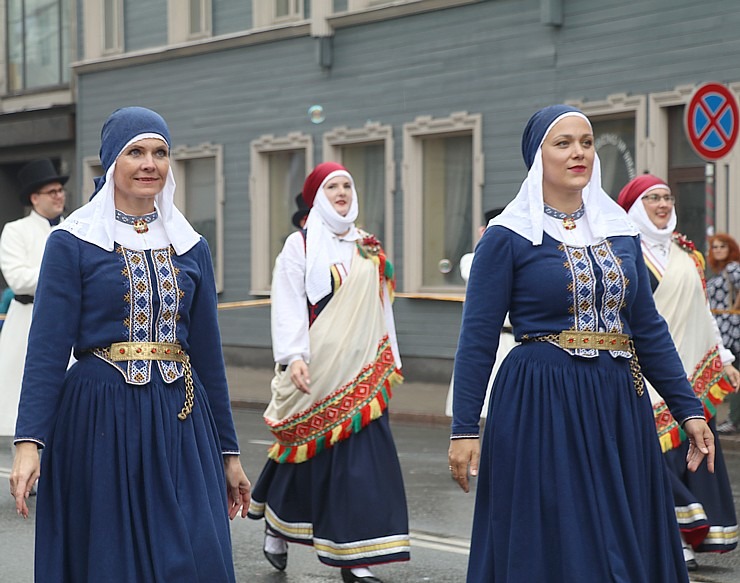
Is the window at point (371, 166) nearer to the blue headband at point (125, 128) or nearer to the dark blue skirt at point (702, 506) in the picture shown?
the dark blue skirt at point (702, 506)

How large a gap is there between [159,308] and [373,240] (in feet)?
10.6

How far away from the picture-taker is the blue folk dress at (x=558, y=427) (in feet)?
16.9

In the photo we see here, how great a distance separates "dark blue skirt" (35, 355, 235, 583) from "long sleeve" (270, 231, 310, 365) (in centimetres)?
272

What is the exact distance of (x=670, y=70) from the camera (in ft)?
55.4

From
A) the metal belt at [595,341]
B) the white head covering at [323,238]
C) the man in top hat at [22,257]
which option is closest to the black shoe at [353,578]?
the white head covering at [323,238]

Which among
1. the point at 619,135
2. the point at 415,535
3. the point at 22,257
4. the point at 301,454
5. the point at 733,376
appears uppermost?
the point at 619,135

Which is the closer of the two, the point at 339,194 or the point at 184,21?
the point at 339,194

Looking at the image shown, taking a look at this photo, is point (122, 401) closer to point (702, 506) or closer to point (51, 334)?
point (51, 334)

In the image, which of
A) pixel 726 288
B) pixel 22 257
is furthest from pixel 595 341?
pixel 726 288

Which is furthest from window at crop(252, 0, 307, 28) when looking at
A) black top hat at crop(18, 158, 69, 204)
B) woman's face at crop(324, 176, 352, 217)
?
woman's face at crop(324, 176, 352, 217)

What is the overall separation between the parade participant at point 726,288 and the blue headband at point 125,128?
9670 mm

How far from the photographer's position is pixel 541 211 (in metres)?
5.36

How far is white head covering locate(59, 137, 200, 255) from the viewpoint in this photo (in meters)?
5.08

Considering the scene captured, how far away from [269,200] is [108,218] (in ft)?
59.5
